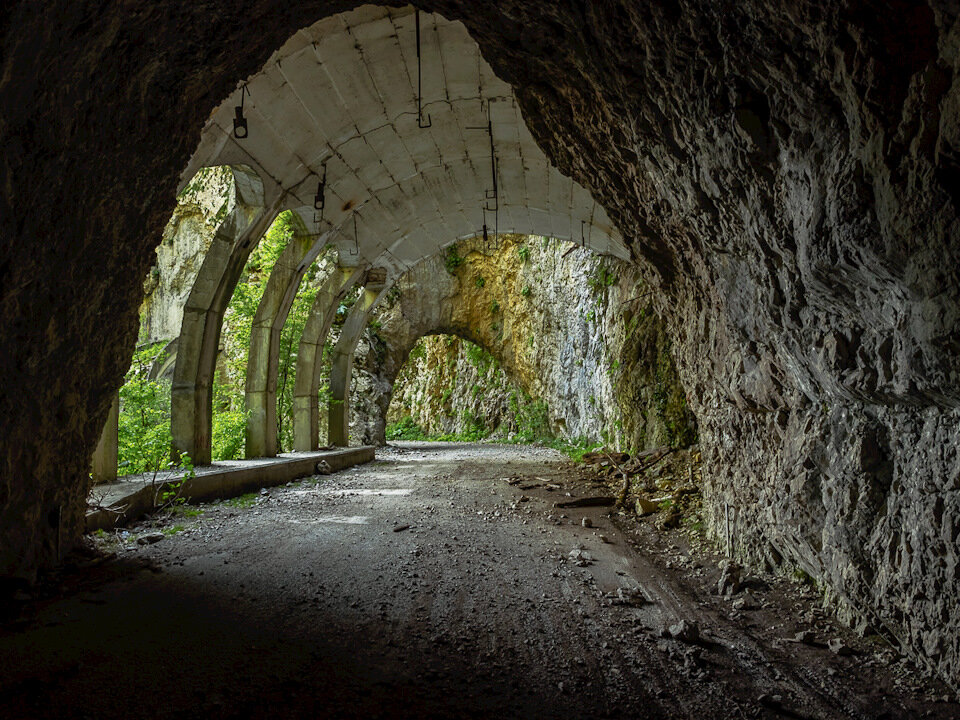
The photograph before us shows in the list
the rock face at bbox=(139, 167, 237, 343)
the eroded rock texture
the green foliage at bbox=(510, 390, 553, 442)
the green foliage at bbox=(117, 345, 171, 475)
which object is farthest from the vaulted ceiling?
the green foliage at bbox=(510, 390, 553, 442)

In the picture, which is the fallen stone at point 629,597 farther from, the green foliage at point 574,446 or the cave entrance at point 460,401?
the cave entrance at point 460,401

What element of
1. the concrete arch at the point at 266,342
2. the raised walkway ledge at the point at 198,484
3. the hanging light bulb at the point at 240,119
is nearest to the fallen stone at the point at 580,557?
the raised walkway ledge at the point at 198,484

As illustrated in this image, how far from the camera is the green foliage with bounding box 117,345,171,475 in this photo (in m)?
7.52

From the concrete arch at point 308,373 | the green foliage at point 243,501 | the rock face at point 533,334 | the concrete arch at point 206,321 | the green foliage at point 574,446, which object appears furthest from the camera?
the green foliage at point 574,446

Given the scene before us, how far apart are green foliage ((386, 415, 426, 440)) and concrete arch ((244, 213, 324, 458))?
1810 centimetres

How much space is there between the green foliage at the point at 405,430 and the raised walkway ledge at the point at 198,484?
1695cm

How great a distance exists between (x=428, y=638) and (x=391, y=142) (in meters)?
6.83

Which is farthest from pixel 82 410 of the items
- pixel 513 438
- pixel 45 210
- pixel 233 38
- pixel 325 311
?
pixel 513 438

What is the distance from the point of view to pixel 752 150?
2.57 metres

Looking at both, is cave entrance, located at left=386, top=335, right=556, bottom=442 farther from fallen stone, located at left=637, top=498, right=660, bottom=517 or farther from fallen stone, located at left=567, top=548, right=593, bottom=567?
fallen stone, located at left=567, top=548, right=593, bottom=567

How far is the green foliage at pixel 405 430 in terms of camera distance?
29016 millimetres

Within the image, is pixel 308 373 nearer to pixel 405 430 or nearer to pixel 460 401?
pixel 460 401

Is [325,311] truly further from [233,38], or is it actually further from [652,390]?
[233,38]

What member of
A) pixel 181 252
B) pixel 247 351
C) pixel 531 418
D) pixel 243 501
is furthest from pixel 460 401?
pixel 243 501
